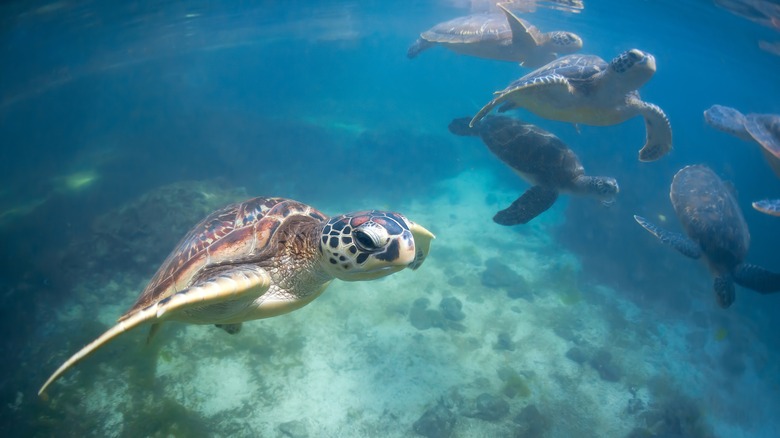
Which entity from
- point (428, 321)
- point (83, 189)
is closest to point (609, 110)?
point (428, 321)

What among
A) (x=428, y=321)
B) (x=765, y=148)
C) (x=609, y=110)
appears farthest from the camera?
Answer: (x=428, y=321)

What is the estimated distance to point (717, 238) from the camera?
5.84 metres

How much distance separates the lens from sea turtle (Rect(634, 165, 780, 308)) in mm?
5809

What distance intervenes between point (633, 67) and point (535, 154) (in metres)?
1.80

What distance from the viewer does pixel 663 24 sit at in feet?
65.8

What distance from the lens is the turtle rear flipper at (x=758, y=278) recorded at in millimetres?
5566

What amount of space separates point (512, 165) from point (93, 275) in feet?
32.1

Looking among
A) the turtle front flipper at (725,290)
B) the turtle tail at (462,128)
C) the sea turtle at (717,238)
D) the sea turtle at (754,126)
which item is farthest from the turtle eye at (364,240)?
the sea turtle at (754,126)

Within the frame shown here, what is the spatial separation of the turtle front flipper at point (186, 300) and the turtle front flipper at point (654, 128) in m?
6.50

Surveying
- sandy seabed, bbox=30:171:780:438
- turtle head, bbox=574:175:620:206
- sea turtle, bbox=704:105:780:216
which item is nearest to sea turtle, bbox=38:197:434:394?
sandy seabed, bbox=30:171:780:438

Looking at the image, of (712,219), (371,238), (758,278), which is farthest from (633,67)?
(371,238)

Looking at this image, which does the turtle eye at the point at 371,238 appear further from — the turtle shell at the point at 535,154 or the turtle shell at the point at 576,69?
the turtle shell at the point at 535,154

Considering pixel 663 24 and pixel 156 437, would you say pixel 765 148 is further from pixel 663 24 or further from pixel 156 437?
pixel 663 24

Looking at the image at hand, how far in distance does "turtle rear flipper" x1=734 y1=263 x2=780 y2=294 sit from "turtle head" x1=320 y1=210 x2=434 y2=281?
6698 mm
